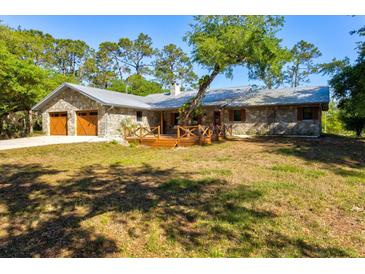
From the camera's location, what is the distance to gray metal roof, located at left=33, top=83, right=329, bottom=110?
17.2m

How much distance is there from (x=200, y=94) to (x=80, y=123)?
920cm

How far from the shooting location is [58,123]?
19.1 metres

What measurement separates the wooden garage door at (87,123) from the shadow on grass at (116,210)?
10675mm

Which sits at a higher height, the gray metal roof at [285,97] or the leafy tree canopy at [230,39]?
the leafy tree canopy at [230,39]

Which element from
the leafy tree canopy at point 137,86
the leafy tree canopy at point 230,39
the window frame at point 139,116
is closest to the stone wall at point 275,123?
the leafy tree canopy at point 230,39

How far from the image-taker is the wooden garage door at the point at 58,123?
1889 centimetres

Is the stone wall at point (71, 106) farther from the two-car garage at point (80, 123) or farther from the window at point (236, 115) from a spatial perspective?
the window at point (236, 115)

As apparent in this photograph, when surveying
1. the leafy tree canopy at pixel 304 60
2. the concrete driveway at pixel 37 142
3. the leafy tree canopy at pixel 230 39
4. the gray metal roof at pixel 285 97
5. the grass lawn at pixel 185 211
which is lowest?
the grass lawn at pixel 185 211

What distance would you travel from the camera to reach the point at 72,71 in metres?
39.4

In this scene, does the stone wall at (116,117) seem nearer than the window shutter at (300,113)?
Yes

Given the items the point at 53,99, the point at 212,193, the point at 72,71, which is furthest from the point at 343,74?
the point at 72,71

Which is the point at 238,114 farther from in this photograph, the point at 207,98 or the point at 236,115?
the point at 207,98

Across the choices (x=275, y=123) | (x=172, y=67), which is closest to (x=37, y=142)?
(x=275, y=123)

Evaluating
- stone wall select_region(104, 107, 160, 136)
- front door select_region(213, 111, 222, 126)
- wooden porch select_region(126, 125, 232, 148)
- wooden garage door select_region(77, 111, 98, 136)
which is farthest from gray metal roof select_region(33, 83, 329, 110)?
wooden porch select_region(126, 125, 232, 148)
